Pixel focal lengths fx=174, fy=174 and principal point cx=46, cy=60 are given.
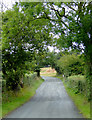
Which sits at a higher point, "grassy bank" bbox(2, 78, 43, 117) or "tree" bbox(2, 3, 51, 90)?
"tree" bbox(2, 3, 51, 90)

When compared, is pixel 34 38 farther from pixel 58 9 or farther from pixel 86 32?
pixel 86 32

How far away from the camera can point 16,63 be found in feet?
56.6

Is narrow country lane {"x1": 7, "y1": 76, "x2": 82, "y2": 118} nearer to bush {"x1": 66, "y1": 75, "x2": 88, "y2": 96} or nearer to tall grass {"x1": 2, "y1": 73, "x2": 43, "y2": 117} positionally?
tall grass {"x1": 2, "y1": 73, "x2": 43, "y2": 117}

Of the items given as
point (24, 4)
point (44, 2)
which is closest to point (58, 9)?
point (44, 2)

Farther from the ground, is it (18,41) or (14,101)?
(18,41)

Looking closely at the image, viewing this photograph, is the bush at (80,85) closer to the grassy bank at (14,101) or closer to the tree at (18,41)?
the tree at (18,41)

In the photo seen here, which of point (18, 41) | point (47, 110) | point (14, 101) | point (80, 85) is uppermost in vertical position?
point (18, 41)

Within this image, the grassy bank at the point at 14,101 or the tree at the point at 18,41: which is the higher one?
the tree at the point at 18,41

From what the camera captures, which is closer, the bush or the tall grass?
the tall grass

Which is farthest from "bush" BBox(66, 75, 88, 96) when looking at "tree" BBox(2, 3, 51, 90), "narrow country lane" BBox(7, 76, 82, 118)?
"tree" BBox(2, 3, 51, 90)

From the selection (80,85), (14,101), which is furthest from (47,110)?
(80,85)

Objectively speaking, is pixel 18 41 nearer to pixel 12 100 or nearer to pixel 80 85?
pixel 12 100

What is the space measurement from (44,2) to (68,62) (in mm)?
17287

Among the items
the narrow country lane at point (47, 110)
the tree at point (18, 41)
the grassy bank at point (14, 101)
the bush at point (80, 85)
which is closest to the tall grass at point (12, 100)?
the grassy bank at point (14, 101)
